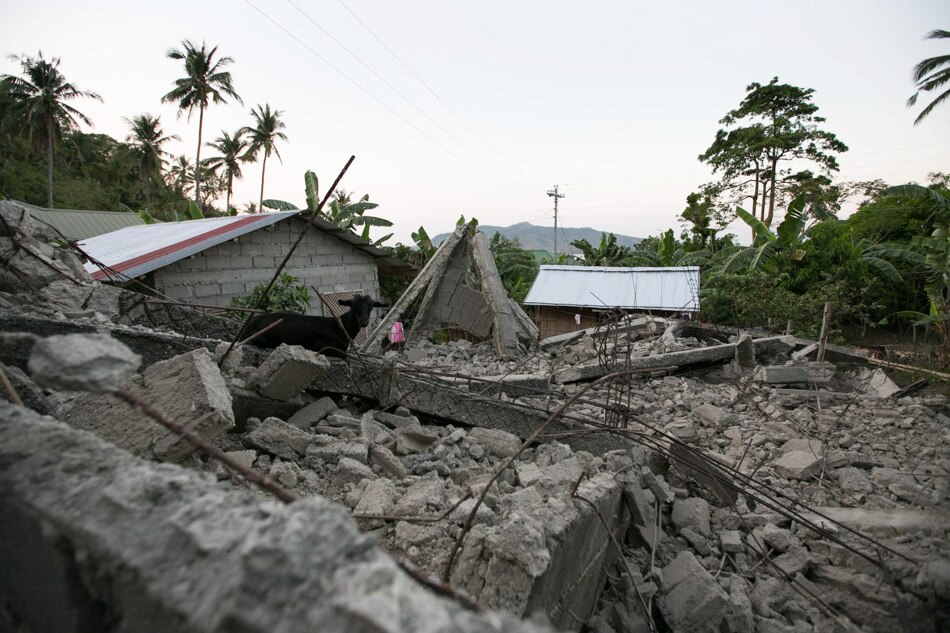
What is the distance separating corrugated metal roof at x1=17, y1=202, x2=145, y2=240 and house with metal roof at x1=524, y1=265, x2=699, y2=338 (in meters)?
21.3

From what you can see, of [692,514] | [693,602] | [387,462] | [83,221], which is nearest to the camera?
[693,602]

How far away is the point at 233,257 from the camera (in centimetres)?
1091

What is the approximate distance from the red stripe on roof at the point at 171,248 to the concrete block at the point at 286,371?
6.20 meters

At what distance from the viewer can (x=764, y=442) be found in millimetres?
5945

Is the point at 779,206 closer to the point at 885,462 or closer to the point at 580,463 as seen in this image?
the point at 885,462

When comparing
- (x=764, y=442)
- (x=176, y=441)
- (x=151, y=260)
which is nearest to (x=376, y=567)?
(x=176, y=441)

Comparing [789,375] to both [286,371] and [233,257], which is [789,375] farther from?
[233,257]

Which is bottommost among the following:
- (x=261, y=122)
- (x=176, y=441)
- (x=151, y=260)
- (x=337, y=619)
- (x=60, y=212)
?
(x=176, y=441)

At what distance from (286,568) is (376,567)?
165mm

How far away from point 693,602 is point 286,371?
318 centimetres

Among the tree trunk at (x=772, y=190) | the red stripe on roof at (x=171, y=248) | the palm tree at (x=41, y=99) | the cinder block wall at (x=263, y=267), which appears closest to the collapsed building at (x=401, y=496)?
the red stripe on roof at (x=171, y=248)

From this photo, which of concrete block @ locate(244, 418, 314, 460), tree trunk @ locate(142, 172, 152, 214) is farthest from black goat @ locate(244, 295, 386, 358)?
tree trunk @ locate(142, 172, 152, 214)

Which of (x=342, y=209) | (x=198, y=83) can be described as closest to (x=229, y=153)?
(x=198, y=83)

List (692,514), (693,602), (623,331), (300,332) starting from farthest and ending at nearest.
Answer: (623,331) < (300,332) < (692,514) < (693,602)
